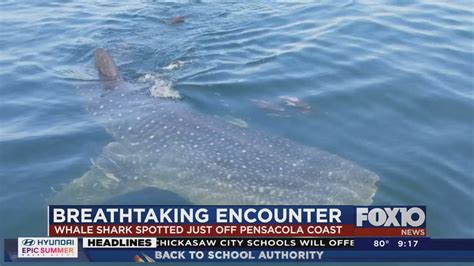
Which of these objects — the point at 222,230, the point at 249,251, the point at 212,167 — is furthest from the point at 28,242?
the point at 249,251

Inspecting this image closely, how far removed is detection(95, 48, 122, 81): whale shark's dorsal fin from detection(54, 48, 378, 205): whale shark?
7.19 feet

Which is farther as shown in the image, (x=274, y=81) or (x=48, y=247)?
(x=274, y=81)

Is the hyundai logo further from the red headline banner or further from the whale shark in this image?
the whale shark

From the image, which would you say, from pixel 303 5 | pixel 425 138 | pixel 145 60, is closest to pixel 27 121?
pixel 145 60

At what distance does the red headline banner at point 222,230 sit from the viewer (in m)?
7.60

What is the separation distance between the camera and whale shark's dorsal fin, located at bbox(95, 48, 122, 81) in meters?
12.3

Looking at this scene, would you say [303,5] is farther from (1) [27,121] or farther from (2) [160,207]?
(2) [160,207]

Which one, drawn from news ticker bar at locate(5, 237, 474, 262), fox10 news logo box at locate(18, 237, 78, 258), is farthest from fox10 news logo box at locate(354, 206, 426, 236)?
fox10 news logo box at locate(18, 237, 78, 258)

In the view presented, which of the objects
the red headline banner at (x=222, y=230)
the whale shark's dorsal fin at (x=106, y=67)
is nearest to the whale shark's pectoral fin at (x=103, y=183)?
the red headline banner at (x=222, y=230)

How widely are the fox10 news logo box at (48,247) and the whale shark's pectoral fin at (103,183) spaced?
0.79m

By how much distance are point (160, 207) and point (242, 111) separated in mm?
3640

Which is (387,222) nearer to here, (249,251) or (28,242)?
(249,251)

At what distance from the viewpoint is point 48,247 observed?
7.56 meters

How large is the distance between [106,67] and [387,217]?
7.30 metres
